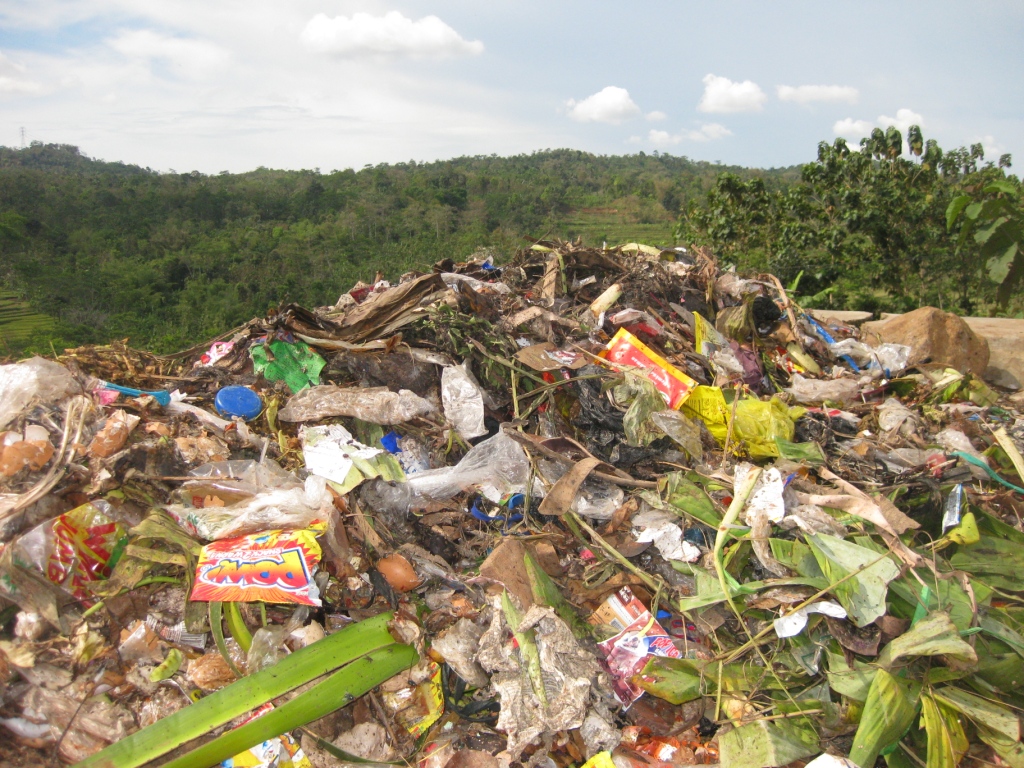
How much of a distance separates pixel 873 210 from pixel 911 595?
28.0 feet

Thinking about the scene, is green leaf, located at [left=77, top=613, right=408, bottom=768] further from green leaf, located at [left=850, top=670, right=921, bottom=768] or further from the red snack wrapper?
green leaf, located at [left=850, top=670, right=921, bottom=768]

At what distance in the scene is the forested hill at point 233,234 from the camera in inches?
829

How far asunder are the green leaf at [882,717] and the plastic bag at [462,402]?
1.51 meters

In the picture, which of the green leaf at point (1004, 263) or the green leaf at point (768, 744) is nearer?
the green leaf at point (768, 744)

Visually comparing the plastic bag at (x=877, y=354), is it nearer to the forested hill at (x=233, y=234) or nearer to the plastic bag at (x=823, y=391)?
the plastic bag at (x=823, y=391)

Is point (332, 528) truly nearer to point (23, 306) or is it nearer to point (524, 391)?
point (524, 391)

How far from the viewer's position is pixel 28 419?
2.10 m

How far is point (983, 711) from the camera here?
5.45 ft

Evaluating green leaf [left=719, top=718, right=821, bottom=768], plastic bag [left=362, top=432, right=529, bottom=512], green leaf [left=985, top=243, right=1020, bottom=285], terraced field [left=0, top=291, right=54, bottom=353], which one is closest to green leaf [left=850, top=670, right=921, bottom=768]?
green leaf [left=719, top=718, right=821, bottom=768]

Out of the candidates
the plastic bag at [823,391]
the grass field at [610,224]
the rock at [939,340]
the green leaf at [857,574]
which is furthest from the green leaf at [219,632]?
the grass field at [610,224]

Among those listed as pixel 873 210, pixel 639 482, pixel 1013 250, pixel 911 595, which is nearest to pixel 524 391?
pixel 639 482

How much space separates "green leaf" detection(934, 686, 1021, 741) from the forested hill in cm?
1281

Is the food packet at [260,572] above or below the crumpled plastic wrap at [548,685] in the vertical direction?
above

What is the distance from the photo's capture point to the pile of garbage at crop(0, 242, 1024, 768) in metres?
1.69
